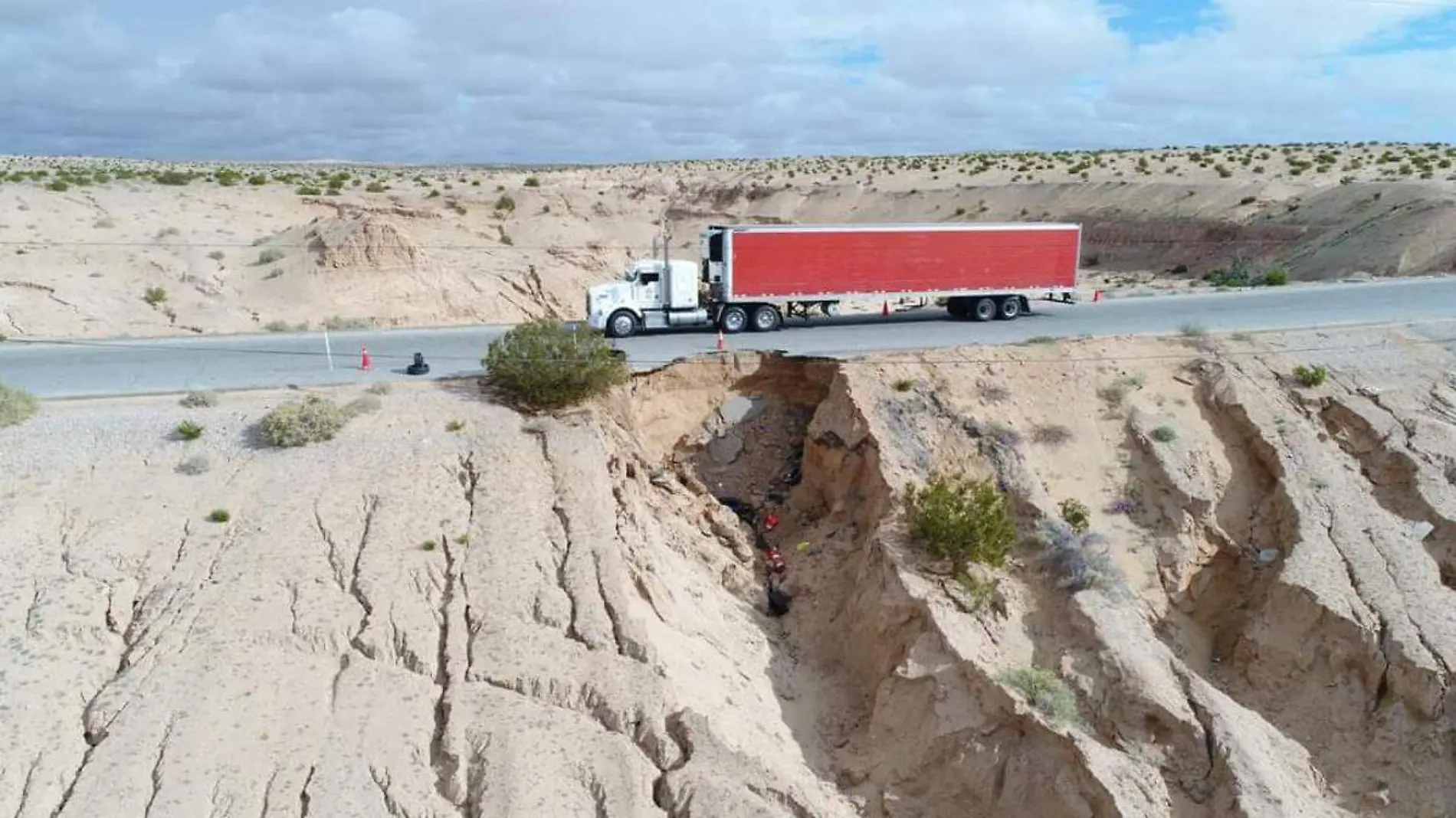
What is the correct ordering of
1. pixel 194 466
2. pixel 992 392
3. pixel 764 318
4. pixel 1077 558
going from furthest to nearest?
pixel 764 318 < pixel 992 392 < pixel 1077 558 < pixel 194 466

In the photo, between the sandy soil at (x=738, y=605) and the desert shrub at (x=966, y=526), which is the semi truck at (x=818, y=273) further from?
the desert shrub at (x=966, y=526)

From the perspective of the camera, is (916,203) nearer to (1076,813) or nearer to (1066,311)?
(1066,311)

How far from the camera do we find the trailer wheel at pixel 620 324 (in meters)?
23.9

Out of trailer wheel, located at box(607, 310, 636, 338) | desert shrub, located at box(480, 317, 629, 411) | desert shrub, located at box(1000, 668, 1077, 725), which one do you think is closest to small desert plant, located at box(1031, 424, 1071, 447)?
desert shrub, located at box(1000, 668, 1077, 725)

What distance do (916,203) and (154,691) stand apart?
59763mm

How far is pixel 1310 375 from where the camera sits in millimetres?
20469

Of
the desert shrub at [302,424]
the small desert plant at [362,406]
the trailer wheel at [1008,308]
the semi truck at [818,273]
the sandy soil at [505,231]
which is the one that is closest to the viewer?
the desert shrub at [302,424]

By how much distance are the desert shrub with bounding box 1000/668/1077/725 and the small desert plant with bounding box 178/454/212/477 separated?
1243cm

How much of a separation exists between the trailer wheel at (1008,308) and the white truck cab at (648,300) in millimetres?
8464

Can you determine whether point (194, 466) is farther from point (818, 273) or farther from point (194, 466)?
point (818, 273)

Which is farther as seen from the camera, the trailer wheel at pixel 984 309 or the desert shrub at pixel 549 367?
the trailer wheel at pixel 984 309

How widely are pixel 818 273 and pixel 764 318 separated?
5.95 ft

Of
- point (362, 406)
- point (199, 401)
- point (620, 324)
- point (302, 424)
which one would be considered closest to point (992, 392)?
point (620, 324)

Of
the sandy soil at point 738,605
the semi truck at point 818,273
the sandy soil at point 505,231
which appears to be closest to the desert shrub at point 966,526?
the sandy soil at point 738,605
